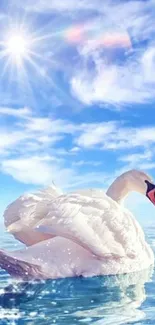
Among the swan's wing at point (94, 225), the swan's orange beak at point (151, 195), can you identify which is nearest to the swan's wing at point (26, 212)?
the swan's wing at point (94, 225)

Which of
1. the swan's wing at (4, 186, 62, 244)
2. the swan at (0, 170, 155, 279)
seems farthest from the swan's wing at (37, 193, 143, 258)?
the swan's wing at (4, 186, 62, 244)

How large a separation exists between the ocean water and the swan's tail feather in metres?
0.13

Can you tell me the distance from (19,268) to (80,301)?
38.2 inches

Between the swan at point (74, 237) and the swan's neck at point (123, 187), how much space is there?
234 cm

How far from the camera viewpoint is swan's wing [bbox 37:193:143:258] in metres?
8.66

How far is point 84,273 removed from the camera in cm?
897

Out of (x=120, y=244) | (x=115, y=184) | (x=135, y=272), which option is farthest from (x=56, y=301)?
(x=115, y=184)

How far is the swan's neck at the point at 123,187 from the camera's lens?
41.8 feet

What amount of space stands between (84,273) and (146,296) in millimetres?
1132

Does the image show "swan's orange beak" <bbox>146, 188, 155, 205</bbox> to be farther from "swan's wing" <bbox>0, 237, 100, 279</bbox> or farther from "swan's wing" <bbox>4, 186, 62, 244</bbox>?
"swan's wing" <bbox>0, 237, 100, 279</bbox>

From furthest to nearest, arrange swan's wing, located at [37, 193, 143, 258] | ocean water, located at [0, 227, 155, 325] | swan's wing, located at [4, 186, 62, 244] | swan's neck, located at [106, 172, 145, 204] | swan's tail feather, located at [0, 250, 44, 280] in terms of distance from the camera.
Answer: swan's neck, located at [106, 172, 145, 204], swan's wing, located at [4, 186, 62, 244], swan's wing, located at [37, 193, 143, 258], swan's tail feather, located at [0, 250, 44, 280], ocean water, located at [0, 227, 155, 325]

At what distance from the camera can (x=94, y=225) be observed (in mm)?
8984

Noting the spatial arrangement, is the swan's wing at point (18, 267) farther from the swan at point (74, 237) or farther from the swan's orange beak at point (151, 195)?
the swan's orange beak at point (151, 195)

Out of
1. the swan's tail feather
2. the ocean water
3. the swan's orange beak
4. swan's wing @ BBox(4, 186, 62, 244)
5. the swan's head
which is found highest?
the swan's head
